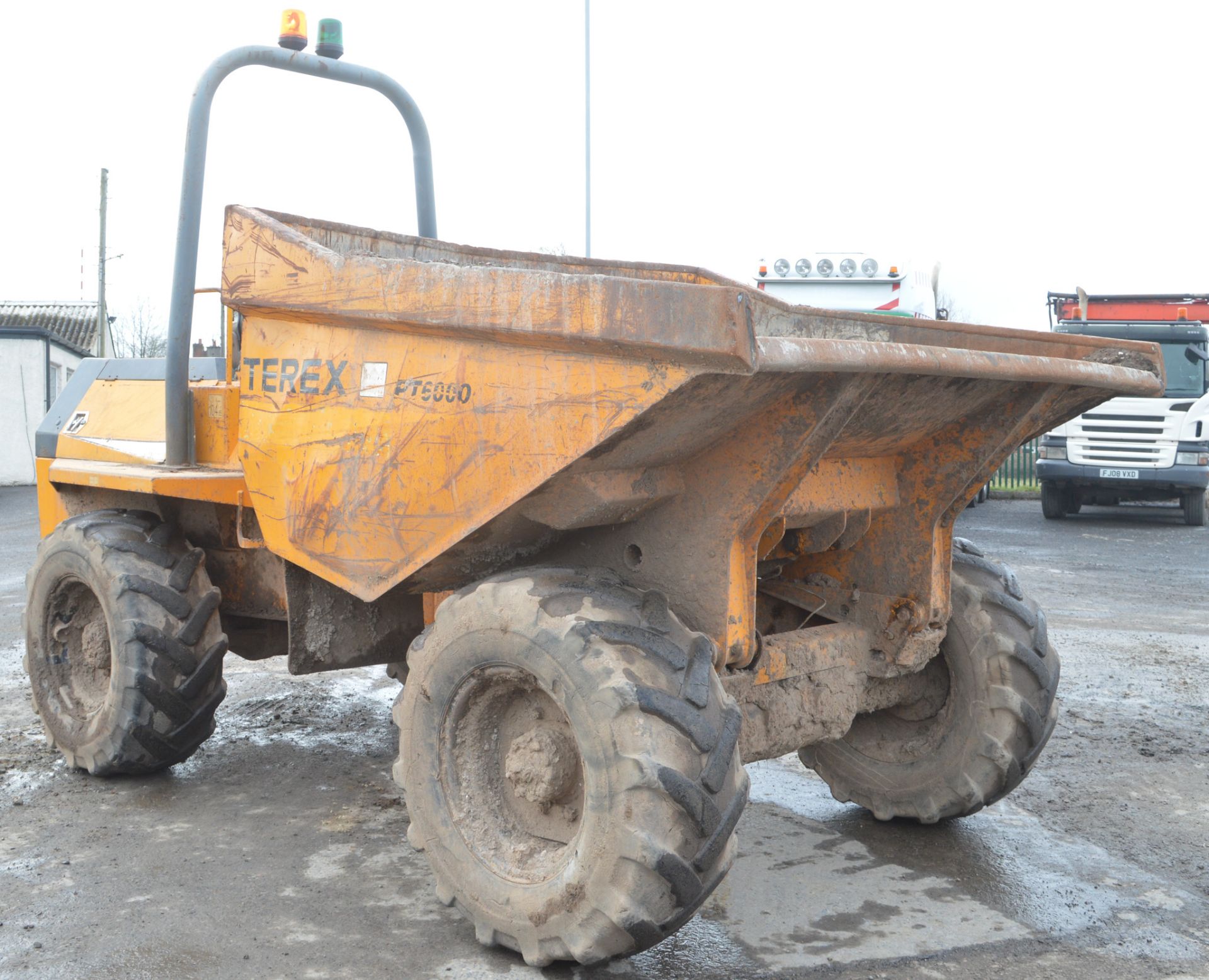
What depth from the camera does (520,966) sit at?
3.13 meters

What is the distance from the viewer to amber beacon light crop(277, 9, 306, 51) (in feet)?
15.4

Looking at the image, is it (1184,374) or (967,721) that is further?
(1184,374)

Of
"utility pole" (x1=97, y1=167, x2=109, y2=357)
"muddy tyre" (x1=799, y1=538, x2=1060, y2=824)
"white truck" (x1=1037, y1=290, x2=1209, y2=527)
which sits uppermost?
"utility pole" (x1=97, y1=167, x2=109, y2=357)

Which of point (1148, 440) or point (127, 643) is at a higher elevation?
point (1148, 440)

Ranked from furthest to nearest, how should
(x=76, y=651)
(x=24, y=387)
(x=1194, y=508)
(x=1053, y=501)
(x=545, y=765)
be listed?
1. (x=24, y=387)
2. (x=1053, y=501)
3. (x=1194, y=508)
4. (x=76, y=651)
5. (x=545, y=765)

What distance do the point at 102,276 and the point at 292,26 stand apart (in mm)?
Result: 31921

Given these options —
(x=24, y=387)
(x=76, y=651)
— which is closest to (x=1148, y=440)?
(x=76, y=651)

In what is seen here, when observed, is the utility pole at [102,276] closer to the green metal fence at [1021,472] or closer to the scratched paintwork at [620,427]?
the green metal fence at [1021,472]

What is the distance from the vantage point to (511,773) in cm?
319

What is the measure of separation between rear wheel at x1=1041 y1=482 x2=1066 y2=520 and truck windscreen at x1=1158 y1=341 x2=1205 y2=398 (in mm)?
1772

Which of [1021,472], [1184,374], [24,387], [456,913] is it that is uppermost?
[24,387]

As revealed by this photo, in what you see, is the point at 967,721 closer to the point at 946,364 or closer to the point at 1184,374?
the point at 946,364

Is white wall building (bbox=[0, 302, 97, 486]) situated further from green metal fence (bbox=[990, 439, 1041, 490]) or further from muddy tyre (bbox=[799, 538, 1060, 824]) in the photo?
muddy tyre (bbox=[799, 538, 1060, 824])

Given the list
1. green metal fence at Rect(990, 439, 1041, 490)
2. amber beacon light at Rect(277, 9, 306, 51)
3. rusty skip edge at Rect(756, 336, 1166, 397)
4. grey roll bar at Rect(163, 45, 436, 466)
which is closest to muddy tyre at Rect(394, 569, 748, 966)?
rusty skip edge at Rect(756, 336, 1166, 397)
